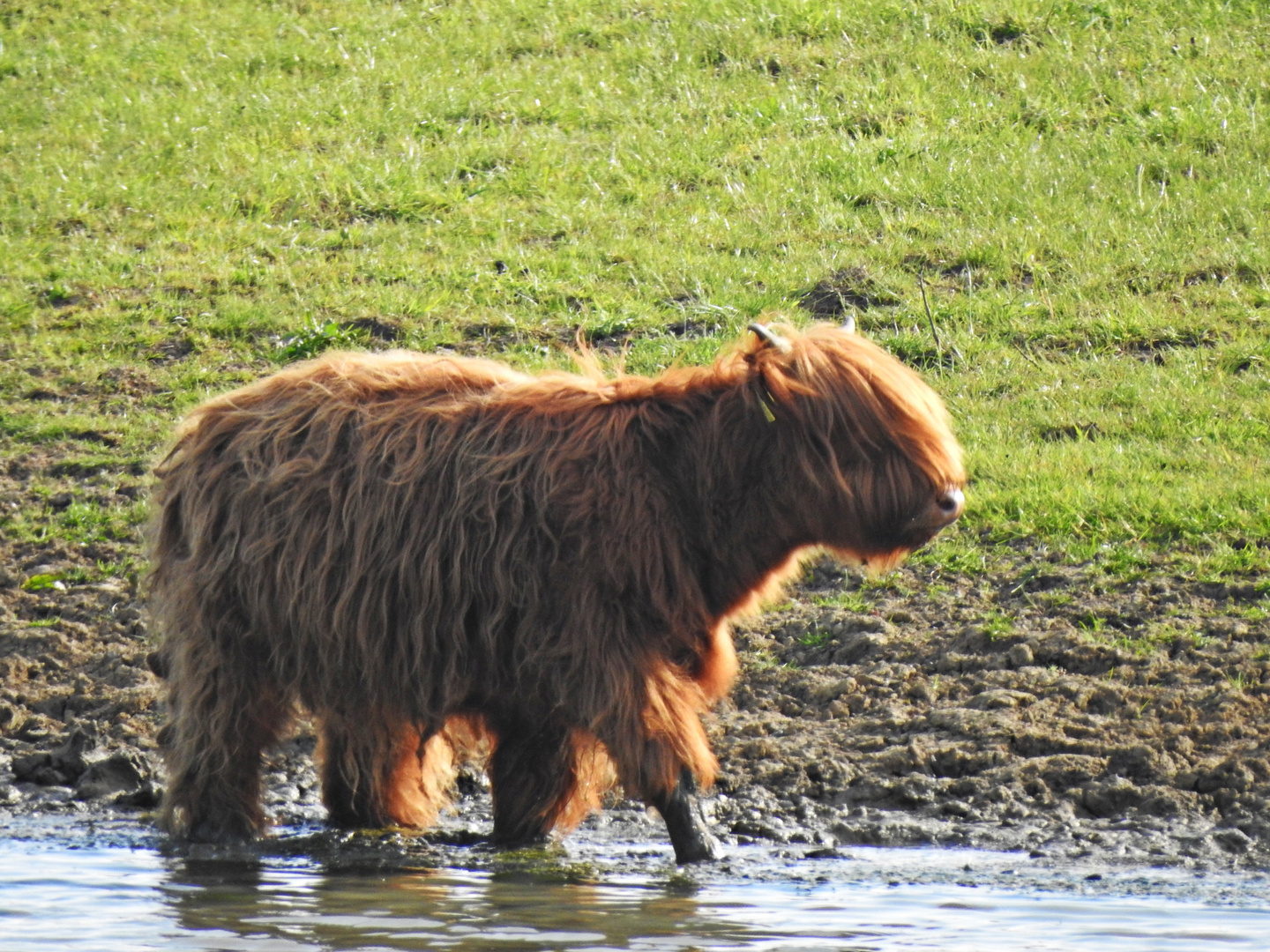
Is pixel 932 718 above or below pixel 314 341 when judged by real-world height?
below

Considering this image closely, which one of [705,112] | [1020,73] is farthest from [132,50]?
[1020,73]

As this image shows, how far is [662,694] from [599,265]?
5.90 metres

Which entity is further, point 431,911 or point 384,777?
point 384,777

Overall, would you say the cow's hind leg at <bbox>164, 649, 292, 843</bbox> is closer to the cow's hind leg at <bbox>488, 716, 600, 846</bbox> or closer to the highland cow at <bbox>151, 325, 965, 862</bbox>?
the highland cow at <bbox>151, 325, 965, 862</bbox>

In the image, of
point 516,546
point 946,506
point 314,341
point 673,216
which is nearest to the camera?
point 946,506

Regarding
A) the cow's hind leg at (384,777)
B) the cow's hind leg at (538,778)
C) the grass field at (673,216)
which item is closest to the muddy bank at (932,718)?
the cow's hind leg at (384,777)

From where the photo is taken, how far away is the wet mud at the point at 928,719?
5488 mm

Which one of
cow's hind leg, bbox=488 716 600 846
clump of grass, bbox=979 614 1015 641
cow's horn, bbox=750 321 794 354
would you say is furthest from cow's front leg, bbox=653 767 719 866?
clump of grass, bbox=979 614 1015 641

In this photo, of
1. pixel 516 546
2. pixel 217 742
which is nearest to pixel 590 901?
pixel 516 546

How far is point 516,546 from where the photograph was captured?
512 centimetres

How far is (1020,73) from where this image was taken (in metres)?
13.0

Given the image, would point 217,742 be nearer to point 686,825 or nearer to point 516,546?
point 516,546

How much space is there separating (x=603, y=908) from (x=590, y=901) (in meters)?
0.10

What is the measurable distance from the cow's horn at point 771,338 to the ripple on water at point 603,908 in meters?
1.50
